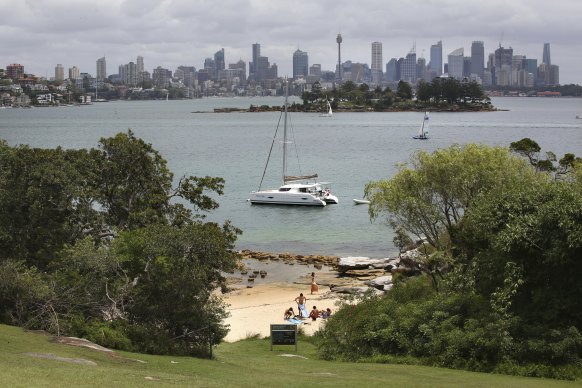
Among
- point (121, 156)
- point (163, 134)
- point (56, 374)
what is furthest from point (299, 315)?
point (163, 134)

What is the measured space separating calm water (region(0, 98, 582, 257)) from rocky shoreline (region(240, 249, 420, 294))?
2964 mm

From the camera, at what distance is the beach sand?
2789cm

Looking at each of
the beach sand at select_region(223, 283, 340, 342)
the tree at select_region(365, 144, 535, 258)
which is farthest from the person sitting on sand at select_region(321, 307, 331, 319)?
the tree at select_region(365, 144, 535, 258)

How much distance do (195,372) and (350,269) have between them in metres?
22.0

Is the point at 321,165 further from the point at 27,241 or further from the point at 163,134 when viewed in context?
the point at 27,241

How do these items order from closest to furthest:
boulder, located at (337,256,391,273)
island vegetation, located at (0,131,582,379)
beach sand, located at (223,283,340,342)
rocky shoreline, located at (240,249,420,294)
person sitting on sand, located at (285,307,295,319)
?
island vegetation, located at (0,131,582,379), beach sand, located at (223,283,340,342), person sitting on sand, located at (285,307,295,319), rocky shoreline, located at (240,249,420,294), boulder, located at (337,256,391,273)

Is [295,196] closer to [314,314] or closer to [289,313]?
[314,314]

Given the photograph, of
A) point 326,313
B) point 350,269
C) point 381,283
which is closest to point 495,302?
point 326,313

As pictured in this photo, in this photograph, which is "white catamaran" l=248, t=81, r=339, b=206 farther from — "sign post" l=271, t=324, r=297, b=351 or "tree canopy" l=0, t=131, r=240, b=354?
"sign post" l=271, t=324, r=297, b=351

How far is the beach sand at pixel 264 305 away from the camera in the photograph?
2789 centimetres

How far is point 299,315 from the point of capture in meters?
29.8

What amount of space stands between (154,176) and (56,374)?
12.8m

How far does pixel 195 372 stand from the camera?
17.6 metres

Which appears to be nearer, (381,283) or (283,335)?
(283,335)
